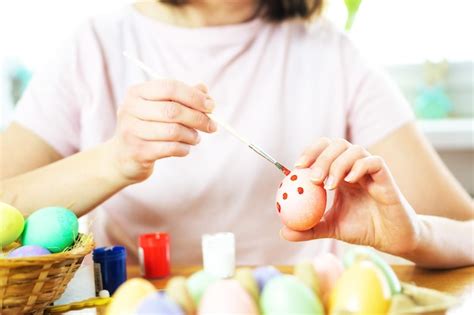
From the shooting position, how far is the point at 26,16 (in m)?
2.17

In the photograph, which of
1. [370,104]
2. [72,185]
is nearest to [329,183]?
[72,185]

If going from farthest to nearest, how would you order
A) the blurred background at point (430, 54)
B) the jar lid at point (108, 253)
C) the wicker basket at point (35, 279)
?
the blurred background at point (430, 54)
the jar lid at point (108, 253)
the wicker basket at point (35, 279)

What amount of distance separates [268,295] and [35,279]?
25 centimetres

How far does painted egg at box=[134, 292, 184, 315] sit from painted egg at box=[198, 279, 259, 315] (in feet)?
0.07

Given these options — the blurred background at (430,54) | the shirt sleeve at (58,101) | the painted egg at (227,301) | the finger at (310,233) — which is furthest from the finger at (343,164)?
the blurred background at (430,54)

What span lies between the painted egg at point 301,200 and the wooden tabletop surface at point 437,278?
0.11 meters

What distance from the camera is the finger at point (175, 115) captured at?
0.77 metres

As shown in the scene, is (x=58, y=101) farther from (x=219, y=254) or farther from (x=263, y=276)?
(x=263, y=276)

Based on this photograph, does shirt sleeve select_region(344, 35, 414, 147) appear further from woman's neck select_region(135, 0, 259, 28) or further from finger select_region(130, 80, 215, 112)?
finger select_region(130, 80, 215, 112)

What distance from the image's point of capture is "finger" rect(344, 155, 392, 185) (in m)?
0.64

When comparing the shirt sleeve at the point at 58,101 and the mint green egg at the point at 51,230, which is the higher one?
the shirt sleeve at the point at 58,101

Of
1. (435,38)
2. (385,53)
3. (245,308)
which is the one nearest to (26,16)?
(385,53)

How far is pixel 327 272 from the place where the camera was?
0.55m

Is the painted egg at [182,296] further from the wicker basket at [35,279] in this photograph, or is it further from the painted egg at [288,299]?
the wicker basket at [35,279]
